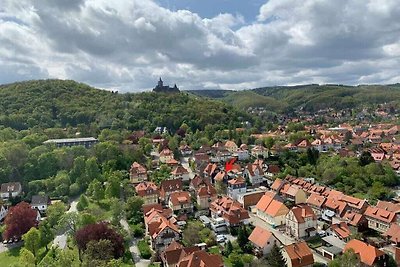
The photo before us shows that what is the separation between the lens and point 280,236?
32.8 metres

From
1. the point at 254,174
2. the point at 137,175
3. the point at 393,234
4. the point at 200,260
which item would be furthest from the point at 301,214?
the point at 137,175

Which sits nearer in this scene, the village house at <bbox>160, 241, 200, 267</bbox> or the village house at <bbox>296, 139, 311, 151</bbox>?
the village house at <bbox>160, 241, 200, 267</bbox>

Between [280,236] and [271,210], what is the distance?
328 cm

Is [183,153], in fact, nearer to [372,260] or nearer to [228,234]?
[228,234]

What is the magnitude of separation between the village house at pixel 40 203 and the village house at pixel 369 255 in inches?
1328

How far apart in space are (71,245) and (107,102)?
72551 mm

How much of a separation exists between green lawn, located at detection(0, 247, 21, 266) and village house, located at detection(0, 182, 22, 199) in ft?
48.4

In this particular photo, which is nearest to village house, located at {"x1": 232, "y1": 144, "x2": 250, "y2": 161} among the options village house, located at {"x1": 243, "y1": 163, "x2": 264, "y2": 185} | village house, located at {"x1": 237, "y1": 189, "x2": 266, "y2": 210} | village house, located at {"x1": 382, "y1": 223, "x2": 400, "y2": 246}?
village house, located at {"x1": 243, "y1": 163, "x2": 264, "y2": 185}

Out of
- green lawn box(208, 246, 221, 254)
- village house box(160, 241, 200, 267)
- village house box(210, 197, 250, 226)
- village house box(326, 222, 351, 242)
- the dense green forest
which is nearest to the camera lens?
village house box(160, 241, 200, 267)

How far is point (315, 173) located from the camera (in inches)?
1970

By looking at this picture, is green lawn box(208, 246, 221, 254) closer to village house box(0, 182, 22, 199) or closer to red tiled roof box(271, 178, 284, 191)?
red tiled roof box(271, 178, 284, 191)

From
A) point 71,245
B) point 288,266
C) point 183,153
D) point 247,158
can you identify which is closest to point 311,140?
point 247,158

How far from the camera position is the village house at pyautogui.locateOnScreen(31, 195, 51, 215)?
41375 millimetres

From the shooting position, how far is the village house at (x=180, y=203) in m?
38.0
